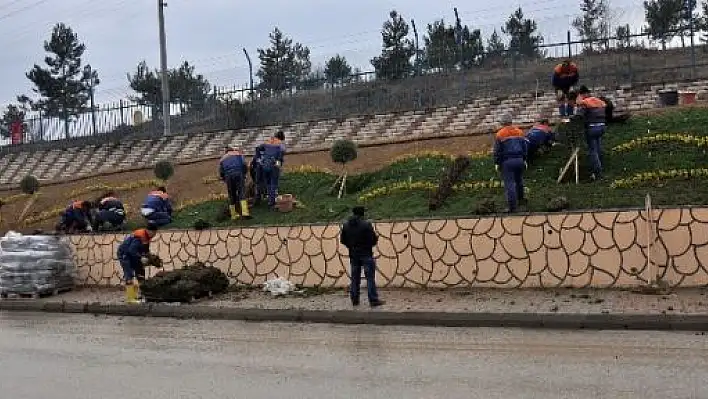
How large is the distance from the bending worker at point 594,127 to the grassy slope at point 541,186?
289 mm

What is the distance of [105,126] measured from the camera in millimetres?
39969

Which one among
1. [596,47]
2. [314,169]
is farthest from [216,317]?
[596,47]

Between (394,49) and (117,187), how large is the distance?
21.1 m

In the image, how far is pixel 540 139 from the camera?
19344mm

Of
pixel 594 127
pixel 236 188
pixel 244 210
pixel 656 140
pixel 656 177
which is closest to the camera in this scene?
pixel 656 177

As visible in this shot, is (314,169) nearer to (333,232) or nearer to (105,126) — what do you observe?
(333,232)

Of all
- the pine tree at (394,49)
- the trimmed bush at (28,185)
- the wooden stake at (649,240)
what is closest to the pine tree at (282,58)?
the pine tree at (394,49)

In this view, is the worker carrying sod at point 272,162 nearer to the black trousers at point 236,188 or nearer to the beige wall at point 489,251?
the black trousers at point 236,188

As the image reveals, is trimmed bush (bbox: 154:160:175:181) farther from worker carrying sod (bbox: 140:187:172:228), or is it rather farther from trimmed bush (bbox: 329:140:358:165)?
trimmed bush (bbox: 329:140:358:165)

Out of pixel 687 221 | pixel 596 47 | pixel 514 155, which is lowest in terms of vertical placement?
pixel 687 221

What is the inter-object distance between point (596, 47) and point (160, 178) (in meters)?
14.8

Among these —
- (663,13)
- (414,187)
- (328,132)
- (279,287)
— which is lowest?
(279,287)

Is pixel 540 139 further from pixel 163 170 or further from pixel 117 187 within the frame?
pixel 117 187

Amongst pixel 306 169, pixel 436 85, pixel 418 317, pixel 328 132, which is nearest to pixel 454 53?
pixel 436 85
